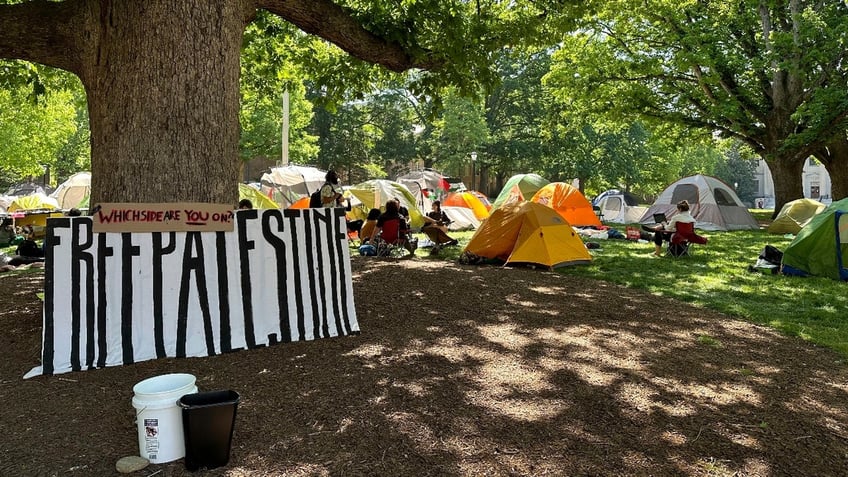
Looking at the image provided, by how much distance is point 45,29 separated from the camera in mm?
5480

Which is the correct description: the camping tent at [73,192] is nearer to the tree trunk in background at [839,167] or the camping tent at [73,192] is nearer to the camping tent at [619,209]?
the camping tent at [619,209]

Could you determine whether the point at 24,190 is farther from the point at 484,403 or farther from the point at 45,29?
the point at 484,403

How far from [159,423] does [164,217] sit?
2.32 metres

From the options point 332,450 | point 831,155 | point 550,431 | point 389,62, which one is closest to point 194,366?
point 332,450

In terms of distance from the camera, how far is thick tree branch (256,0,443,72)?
6.40 meters

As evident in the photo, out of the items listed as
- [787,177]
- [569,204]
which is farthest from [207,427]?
[787,177]

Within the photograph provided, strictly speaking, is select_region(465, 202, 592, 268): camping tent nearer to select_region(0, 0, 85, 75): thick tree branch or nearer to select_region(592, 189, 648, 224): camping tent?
→ select_region(0, 0, 85, 75): thick tree branch

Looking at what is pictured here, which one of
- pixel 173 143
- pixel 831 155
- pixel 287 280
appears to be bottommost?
pixel 287 280

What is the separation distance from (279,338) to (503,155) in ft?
128

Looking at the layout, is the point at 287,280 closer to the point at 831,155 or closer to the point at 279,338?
the point at 279,338

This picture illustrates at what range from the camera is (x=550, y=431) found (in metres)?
3.40

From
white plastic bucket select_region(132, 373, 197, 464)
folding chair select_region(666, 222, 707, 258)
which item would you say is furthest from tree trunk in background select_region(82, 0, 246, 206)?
folding chair select_region(666, 222, 707, 258)

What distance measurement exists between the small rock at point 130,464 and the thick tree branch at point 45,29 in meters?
4.19

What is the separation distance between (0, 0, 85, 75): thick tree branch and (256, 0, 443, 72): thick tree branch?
1.78m
